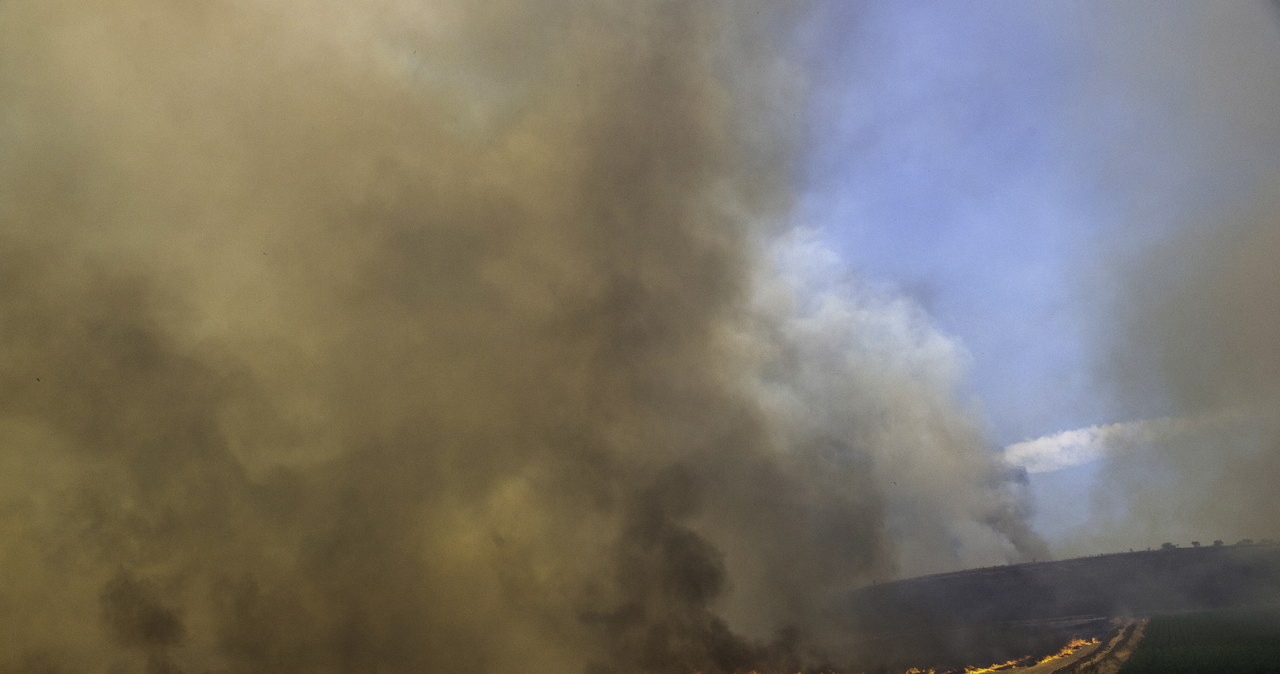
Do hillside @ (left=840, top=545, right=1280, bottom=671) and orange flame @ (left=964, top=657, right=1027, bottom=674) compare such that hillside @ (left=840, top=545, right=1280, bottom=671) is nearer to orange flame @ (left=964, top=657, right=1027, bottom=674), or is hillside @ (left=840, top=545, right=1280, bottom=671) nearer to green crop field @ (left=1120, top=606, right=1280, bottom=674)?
orange flame @ (left=964, top=657, right=1027, bottom=674)

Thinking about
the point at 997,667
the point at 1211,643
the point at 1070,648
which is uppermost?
the point at 1070,648

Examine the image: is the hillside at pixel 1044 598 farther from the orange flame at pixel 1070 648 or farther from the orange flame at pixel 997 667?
the orange flame at pixel 997 667

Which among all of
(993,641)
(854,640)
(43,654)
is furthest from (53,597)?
(993,641)

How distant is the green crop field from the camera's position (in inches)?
1793

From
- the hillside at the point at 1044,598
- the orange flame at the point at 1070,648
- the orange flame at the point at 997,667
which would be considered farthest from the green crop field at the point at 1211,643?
the orange flame at the point at 997,667

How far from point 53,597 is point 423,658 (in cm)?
1984

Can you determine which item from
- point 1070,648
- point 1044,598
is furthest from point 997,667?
point 1044,598

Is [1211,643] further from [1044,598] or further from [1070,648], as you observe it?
[1044,598]

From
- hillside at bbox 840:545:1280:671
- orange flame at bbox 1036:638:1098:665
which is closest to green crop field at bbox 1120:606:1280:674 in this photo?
orange flame at bbox 1036:638:1098:665

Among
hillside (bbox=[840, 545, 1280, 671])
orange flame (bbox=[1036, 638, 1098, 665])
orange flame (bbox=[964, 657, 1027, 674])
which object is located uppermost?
hillside (bbox=[840, 545, 1280, 671])

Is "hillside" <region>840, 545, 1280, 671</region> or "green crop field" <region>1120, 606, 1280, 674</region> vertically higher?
"hillside" <region>840, 545, 1280, 671</region>

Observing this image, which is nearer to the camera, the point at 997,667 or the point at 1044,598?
the point at 997,667

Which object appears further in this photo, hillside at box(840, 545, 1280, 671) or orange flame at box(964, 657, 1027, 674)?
hillside at box(840, 545, 1280, 671)

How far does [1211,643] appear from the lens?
51.7 meters
